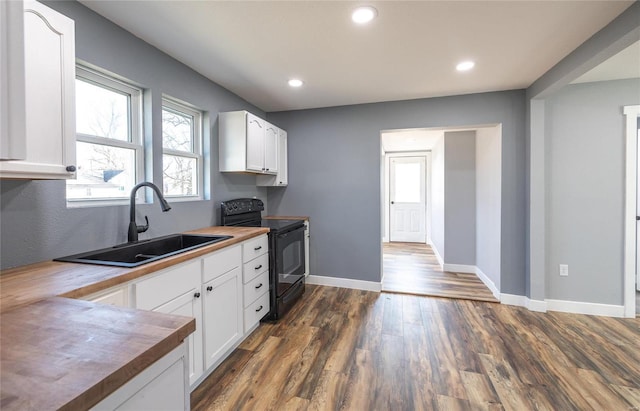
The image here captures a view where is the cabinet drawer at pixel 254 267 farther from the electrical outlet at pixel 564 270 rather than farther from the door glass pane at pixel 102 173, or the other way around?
the electrical outlet at pixel 564 270

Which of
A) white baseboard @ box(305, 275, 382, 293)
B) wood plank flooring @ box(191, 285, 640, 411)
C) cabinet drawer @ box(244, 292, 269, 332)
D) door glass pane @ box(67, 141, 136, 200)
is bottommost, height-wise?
wood plank flooring @ box(191, 285, 640, 411)

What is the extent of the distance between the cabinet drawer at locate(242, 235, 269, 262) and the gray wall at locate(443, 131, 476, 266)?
3114 mm

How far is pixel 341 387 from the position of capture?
71.1 inches

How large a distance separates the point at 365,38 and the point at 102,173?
2.07 meters

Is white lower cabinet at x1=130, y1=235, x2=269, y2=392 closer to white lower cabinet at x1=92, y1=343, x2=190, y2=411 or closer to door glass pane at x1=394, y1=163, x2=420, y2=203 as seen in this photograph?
white lower cabinet at x1=92, y1=343, x2=190, y2=411

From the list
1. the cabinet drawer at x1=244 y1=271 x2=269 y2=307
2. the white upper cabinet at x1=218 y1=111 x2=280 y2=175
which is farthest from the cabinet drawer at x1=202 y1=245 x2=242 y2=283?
the white upper cabinet at x1=218 y1=111 x2=280 y2=175

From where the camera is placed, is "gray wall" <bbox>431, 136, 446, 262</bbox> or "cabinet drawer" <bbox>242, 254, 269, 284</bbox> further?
"gray wall" <bbox>431, 136, 446, 262</bbox>

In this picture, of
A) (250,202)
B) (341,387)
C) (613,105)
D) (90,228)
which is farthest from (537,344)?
(90,228)

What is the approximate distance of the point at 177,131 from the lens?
2561mm

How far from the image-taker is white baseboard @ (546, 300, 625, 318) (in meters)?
2.77

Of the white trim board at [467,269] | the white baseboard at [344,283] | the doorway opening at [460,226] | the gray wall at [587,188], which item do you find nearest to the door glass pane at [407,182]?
the doorway opening at [460,226]

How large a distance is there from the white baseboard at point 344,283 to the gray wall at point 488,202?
143cm

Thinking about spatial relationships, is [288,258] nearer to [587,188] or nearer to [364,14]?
Result: [364,14]

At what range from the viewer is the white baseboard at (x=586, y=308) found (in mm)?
2766
